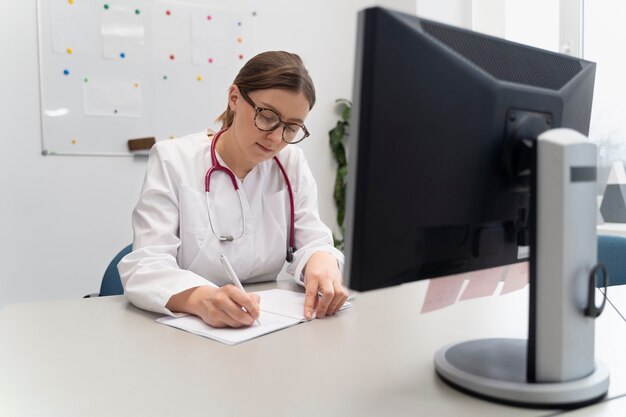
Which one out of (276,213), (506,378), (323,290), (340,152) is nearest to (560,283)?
(506,378)

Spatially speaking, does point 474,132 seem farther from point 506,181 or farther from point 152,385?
point 152,385

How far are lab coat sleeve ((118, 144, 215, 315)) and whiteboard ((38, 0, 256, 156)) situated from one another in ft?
4.41

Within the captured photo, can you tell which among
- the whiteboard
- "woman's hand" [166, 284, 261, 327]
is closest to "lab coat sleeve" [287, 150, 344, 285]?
"woman's hand" [166, 284, 261, 327]

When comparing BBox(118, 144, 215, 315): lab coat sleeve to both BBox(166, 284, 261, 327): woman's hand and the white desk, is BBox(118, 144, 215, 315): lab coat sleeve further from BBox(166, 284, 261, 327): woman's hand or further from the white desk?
the white desk

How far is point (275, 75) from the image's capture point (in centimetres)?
130

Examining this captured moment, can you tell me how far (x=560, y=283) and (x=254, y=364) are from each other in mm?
440

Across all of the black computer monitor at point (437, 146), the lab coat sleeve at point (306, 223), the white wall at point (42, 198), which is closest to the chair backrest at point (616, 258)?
the lab coat sleeve at point (306, 223)

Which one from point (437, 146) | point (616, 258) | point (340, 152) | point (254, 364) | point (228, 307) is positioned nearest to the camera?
point (437, 146)

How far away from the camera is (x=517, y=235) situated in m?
0.76

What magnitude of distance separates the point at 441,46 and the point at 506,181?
0.65 feet

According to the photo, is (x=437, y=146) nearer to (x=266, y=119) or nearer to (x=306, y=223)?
(x=266, y=119)

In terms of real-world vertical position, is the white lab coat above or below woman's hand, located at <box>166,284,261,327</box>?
above

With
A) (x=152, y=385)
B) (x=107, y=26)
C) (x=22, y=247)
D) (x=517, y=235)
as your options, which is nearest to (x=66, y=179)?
(x=22, y=247)

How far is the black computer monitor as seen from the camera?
1.90ft
